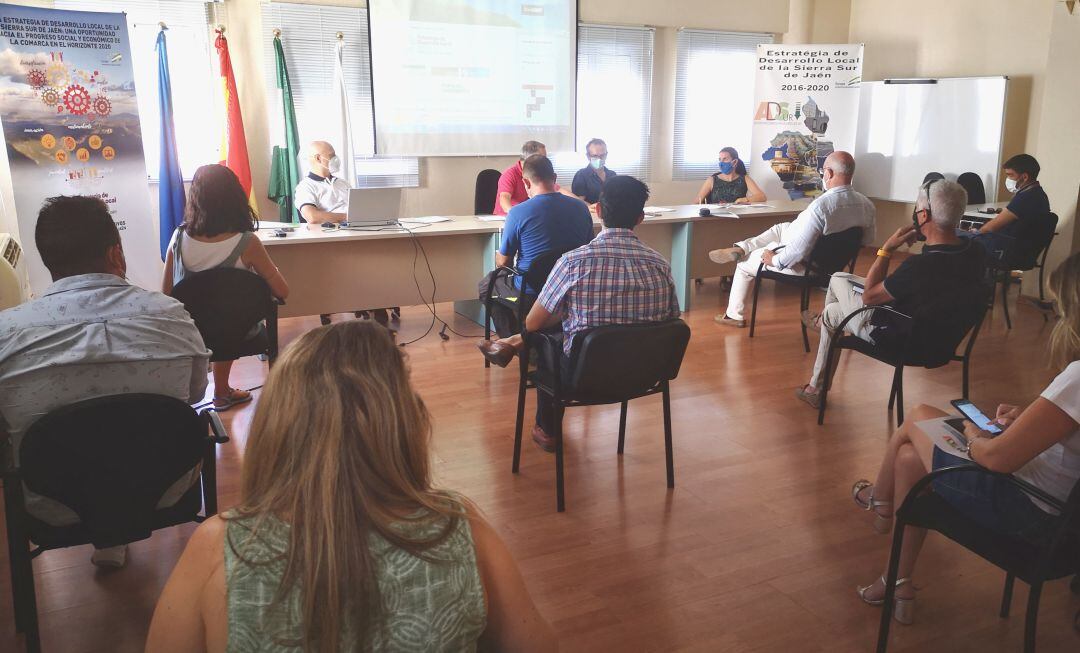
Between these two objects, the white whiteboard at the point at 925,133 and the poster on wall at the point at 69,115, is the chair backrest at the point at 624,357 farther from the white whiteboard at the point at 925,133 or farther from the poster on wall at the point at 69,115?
the white whiteboard at the point at 925,133

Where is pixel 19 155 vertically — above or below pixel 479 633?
above

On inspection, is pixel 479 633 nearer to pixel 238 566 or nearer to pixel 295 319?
pixel 238 566

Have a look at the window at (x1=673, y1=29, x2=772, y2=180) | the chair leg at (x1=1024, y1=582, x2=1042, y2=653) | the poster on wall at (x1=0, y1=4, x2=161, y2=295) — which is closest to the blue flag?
the poster on wall at (x1=0, y1=4, x2=161, y2=295)

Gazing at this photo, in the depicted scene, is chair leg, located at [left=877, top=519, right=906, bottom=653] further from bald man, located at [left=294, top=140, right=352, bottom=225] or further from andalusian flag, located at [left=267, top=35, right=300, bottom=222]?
andalusian flag, located at [left=267, top=35, right=300, bottom=222]

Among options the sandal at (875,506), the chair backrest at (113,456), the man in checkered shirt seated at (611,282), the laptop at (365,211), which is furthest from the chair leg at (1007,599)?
the laptop at (365,211)

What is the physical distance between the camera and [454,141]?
A: 24.0 feet

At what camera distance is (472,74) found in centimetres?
720

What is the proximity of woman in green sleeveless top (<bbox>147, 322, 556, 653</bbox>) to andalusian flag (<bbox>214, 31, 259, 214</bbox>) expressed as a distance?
18.5ft

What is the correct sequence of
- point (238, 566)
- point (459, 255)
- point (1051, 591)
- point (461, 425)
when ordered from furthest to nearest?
point (459, 255), point (461, 425), point (1051, 591), point (238, 566)

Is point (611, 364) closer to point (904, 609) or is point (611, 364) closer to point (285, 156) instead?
point (904, 609)

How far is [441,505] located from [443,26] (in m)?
6.53

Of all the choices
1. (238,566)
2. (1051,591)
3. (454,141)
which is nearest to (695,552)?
(1051,591)

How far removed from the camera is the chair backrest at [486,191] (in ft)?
19.9

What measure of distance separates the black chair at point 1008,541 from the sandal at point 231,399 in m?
3.12
